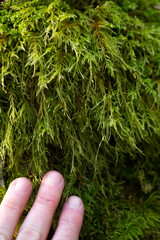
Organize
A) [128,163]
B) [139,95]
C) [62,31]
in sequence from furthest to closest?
[128,163] → [139,95] → [62,31]

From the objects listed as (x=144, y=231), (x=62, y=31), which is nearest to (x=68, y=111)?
(x=62, y=31)

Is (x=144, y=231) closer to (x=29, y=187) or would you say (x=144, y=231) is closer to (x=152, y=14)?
(x=29, y=187)

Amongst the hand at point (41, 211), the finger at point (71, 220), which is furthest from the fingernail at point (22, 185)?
the finger at point (71, 220)

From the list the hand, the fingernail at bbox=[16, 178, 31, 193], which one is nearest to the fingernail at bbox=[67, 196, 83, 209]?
the hand

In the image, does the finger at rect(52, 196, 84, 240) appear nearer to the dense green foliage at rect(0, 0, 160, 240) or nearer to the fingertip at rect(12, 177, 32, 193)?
the dense green foliage at rect(0, 0, 160, 240)

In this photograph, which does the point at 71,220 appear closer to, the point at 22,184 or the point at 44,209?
the point at 44,209

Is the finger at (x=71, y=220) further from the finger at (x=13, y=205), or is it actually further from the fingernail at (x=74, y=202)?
the finger at (x=13, y=205)

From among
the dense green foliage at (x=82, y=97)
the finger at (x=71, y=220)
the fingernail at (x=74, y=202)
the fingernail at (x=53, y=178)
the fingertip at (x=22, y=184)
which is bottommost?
the finger at (x=71, y=220)

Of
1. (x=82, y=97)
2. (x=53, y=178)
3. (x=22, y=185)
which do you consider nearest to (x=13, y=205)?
(x=22, y=185)
